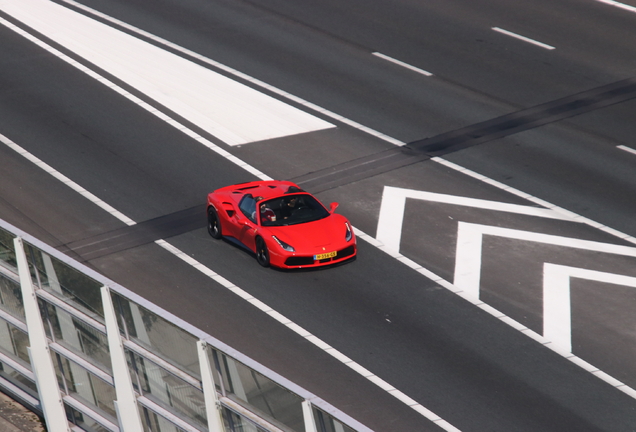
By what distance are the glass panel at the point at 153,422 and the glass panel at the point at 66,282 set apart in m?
0.95

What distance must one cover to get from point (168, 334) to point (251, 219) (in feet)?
28.2

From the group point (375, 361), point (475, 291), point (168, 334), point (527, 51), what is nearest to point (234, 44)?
point (527, 51)

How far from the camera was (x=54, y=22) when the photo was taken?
91.6 ft

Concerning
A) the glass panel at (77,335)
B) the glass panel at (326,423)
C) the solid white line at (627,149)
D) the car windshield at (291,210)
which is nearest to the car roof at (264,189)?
the car windshield at (291,210)

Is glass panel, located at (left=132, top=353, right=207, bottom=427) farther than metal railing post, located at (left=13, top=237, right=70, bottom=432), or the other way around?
metal railing post, located at (left=13, top=237, right=70, bottom=432)

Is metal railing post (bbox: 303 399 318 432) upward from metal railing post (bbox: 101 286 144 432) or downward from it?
upward

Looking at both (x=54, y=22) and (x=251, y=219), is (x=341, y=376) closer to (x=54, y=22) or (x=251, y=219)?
(x=251, y=219)

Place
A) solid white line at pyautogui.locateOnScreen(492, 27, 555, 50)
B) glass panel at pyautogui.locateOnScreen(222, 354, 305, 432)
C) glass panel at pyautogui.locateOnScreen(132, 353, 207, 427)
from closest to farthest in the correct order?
glass panel at pyautogui.locateOnScreen(222, 354, 305, 432), glass panel at pyautogui.locateOnScreen(132, 353, 207, 427), solid white line at pyautogui.locateOnScreen(492, 27, 555, 50)

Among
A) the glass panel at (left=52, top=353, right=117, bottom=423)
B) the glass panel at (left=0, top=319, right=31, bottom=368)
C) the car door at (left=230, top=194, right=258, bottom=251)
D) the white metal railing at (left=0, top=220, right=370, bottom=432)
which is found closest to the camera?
the white metal railing at (left=0, top=220, right=370, bottom=432)

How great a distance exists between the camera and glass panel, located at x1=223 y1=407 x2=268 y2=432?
722 centimetres

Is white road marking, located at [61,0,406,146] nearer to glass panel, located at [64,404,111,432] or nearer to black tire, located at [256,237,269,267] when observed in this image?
black tire, located at [256,237,269,267]

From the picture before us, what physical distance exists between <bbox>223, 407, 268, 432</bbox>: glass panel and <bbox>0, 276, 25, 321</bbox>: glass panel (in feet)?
11.3

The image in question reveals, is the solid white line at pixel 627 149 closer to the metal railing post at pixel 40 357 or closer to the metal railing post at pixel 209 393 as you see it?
the metal railing post at pixel 40 357

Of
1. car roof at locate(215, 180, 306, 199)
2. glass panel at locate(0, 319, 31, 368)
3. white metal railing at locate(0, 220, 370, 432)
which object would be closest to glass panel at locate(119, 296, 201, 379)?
white metal railing at locate(0, 220, 370, 432)
